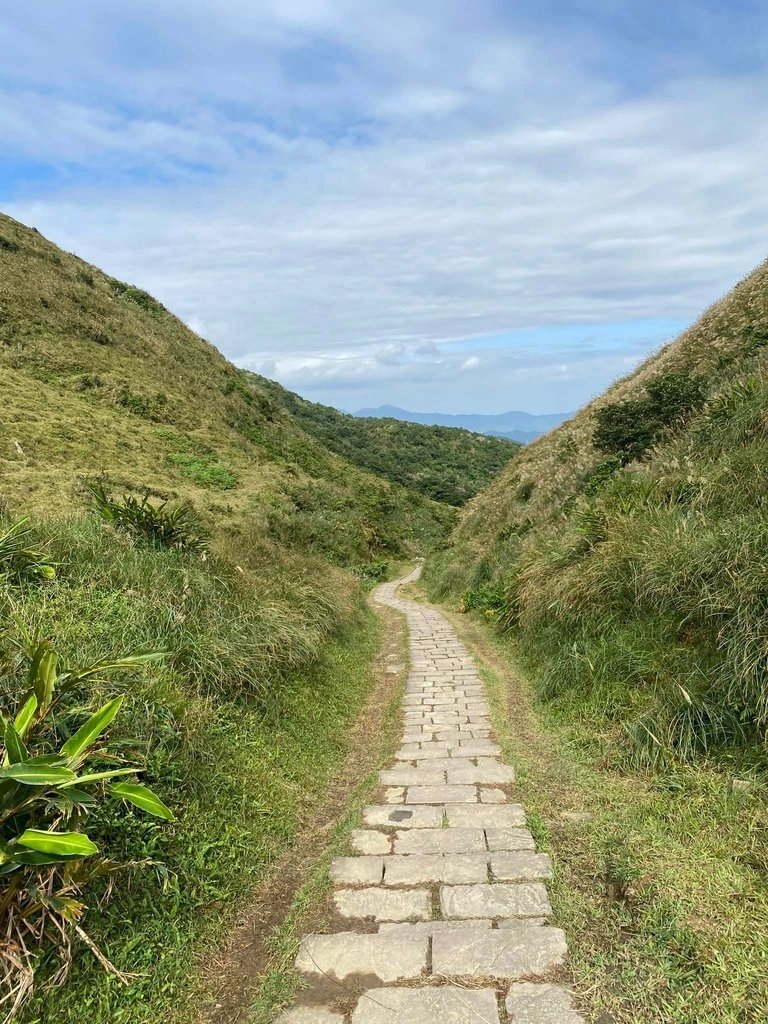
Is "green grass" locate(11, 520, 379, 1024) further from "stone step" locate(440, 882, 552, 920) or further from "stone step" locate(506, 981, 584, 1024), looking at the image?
"stone step" locate(506, 981, 584, 1024)

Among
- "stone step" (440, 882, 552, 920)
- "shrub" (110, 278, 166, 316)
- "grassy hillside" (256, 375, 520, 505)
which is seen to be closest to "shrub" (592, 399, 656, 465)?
"stone step" (440, 882, 552, 920)

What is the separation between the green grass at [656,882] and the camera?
7.88ft

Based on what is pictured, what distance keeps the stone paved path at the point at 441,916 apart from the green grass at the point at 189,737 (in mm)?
555

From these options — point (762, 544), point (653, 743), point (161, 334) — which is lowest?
point (653, 743)

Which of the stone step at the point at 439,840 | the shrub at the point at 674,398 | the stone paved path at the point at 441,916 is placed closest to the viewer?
the stone paved path at the point at 441,916

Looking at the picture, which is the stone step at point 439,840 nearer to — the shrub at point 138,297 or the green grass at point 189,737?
the green grass at point 189,737

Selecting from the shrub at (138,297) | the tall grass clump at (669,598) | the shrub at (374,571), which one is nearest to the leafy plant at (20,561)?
the tall grass clump at (669,598)

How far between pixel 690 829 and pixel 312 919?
2130mm

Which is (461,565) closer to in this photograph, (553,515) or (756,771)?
(553,515)

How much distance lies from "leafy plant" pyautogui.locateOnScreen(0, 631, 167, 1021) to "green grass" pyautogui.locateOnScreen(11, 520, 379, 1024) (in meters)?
0.15

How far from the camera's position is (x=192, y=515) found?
1032 cm

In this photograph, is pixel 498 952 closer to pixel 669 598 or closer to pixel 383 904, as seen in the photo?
pixel 383 904

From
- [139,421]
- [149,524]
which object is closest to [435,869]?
[149,524]

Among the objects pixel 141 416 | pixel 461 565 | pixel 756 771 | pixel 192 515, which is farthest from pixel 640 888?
pixel 141 416
